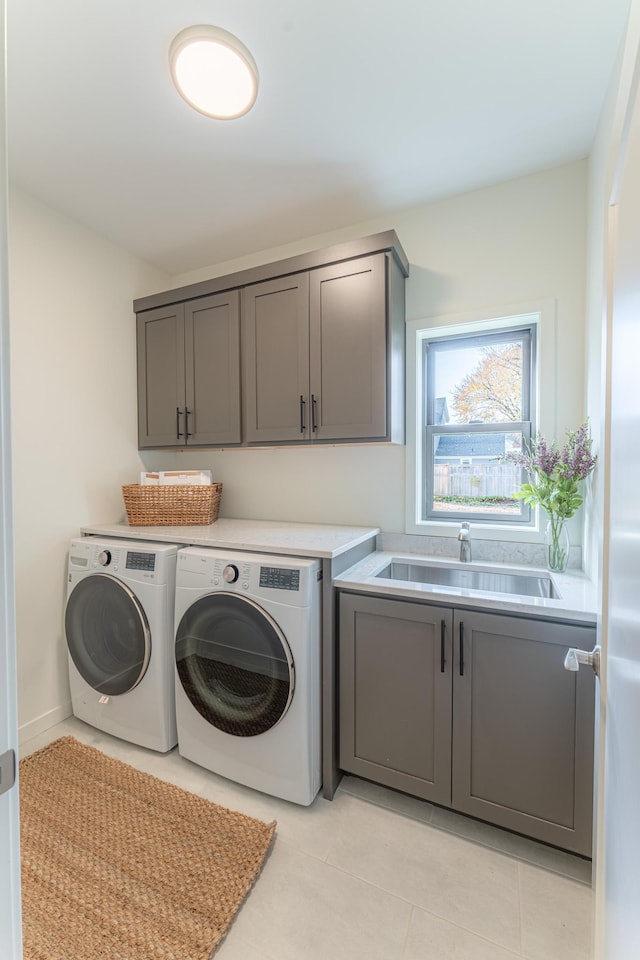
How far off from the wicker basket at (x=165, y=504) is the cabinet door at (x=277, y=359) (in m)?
0.47

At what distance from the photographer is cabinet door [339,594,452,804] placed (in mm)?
1485

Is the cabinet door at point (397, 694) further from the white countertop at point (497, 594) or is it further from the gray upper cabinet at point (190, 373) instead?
the gray upper cabinet at point (190, 373)

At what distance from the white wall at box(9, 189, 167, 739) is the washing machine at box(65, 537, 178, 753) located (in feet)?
0.44

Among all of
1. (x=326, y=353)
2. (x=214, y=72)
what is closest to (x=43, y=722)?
(x=326, y=353)

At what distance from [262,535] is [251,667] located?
588 millimetres

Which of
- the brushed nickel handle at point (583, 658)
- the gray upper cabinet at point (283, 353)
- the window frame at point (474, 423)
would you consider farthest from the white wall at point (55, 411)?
the brushed nickel handle at point (583, 658)

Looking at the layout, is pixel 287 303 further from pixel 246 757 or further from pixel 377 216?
pixel 246 757

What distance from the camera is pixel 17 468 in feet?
6.33

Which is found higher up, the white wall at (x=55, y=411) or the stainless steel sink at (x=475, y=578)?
the white wall at (x=55, y=411)

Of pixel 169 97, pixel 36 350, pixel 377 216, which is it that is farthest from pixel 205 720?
pixel 377 216

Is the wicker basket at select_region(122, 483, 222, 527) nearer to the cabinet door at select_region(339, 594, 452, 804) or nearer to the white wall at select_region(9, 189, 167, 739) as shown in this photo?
the white wall at select_region(9, 189, 167, 739)

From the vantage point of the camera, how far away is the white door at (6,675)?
1.62ft

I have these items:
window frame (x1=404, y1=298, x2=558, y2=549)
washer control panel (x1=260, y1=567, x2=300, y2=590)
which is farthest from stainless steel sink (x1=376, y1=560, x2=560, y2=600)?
washer control panel (x1=260, y1=567, x2=300, y2=590)

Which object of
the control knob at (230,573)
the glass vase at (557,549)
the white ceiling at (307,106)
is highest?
the white ceiling at (307,106)
